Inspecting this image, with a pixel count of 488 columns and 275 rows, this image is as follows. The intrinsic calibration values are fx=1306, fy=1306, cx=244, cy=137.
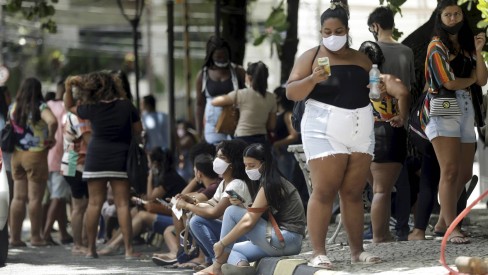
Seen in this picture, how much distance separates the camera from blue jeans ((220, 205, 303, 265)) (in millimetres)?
10430

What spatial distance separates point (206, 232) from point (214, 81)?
3545mm

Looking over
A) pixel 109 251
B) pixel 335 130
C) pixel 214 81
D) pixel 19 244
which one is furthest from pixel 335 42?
pixel 19 244

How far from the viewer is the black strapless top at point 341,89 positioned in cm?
972

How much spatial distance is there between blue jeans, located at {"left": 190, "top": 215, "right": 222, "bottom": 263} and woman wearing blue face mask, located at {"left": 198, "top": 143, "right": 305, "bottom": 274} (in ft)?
1.54

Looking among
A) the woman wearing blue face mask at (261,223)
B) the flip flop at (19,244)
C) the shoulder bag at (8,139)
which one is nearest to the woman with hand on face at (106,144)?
the shoulder bag at (8,139)

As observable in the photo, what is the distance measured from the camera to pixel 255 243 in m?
10.5

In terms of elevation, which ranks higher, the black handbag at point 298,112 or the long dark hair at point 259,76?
the long dark hair at point 259,76

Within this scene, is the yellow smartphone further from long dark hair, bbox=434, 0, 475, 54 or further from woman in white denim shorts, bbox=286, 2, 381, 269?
long dark hair, bbox=434, 0, 475, 54

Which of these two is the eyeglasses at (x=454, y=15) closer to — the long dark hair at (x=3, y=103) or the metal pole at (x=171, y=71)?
the long dark hair at (x=3, y=103)

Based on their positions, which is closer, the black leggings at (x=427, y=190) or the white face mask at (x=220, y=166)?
the white face mask at (x=220, y=166)

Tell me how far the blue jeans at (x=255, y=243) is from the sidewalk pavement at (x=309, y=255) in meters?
0.08

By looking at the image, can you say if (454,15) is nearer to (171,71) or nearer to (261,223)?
(261,223)

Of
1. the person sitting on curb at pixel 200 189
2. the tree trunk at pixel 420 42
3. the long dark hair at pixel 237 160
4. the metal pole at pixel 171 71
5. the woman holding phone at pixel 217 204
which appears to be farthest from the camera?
the metal pole at pixel 171 71

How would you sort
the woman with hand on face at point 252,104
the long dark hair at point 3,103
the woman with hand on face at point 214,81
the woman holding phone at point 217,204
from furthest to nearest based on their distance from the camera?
1. the long dark hair at point 3,103
2. the woman with hand on face at point 214,81
3. the woman with hand on face at point 252,104
4. the woman holding phone at point 217,204
